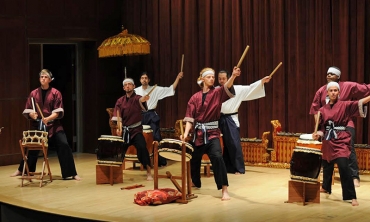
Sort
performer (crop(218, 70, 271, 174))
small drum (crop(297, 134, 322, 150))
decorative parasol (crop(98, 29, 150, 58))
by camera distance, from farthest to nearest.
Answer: decorative parasol (crop(98, 29, 150, 58)), performer (crop(218, 70, 271, 174)), small drum (crop(297, 134, 322, 150))

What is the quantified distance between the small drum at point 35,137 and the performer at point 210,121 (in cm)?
174

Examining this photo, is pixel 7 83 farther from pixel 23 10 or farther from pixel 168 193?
pixel 168 193

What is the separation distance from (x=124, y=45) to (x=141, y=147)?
219 centimetres

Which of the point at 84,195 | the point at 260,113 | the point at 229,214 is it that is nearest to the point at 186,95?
the point at 260,113

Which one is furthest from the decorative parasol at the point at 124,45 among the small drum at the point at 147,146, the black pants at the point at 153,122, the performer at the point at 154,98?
the small drum at the point at 147,146

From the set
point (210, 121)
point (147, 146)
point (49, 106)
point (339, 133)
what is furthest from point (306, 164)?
point (49, 106)

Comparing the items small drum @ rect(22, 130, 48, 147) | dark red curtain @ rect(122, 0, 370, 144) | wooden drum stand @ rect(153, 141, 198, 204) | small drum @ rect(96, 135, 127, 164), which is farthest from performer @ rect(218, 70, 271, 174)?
small drum @ rect(22, 130, 48, 147)

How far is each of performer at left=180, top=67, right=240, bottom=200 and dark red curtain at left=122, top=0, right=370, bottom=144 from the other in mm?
2140

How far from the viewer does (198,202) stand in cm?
675

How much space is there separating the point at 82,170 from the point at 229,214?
3321mm

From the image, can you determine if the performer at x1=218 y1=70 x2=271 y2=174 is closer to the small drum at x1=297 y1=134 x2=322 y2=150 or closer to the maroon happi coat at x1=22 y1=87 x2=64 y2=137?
the small drum at x1=297 y1=134 x2=322 y2=150

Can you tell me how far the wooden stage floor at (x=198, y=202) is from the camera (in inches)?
240

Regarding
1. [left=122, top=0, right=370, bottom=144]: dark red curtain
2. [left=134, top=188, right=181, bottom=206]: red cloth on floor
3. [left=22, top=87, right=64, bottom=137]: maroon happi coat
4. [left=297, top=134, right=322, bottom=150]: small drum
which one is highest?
[left=122, top=0, right=370, bottom=144]: dark red curtain

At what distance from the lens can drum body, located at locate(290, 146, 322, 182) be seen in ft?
21.5
